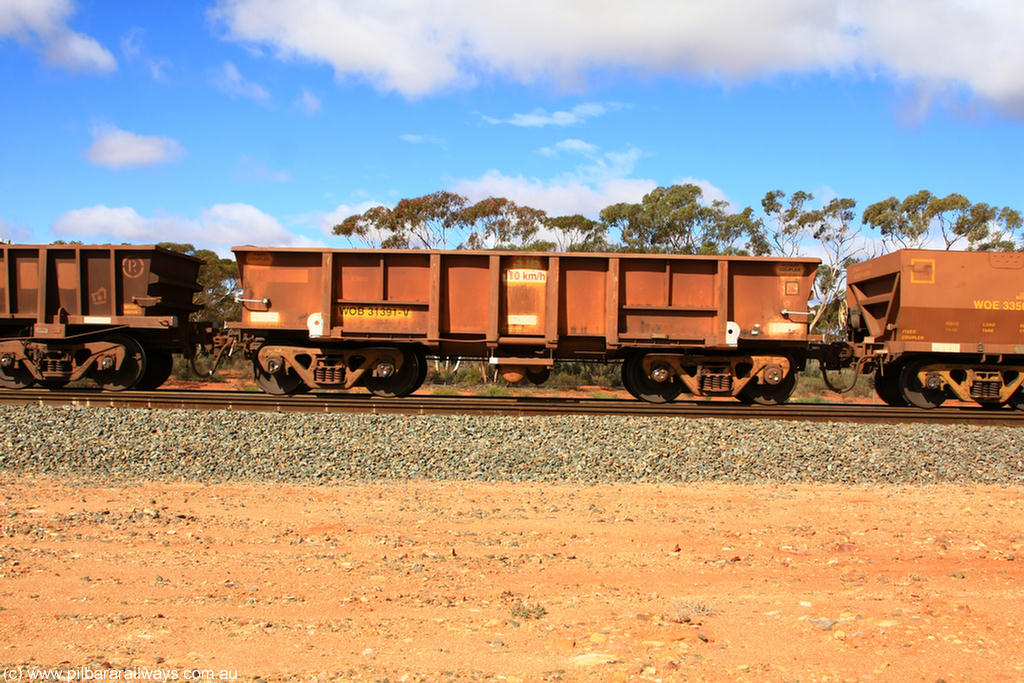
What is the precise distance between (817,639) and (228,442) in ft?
23.3

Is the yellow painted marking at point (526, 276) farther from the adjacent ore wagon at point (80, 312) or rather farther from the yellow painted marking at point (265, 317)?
the adjacent ore wagon at point (80, 312)

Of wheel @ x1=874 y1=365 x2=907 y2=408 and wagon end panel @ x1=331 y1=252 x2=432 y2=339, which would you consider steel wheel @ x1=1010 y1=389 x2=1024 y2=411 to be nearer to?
wheel @ x1=874 y1=365 x2=907 y2=408

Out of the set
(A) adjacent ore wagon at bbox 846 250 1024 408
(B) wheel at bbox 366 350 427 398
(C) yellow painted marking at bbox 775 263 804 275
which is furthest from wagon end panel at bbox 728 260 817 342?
(B) wheel at bbox 366 350 427 398

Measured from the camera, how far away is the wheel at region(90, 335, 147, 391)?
44.6ft

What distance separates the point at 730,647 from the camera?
3.86m

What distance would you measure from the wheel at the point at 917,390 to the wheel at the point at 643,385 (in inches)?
157

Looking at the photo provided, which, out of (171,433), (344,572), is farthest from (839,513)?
(171,433)

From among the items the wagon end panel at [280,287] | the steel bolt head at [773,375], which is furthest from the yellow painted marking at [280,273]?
the steel bolt head at [773,375]

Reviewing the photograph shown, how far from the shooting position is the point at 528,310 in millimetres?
12961

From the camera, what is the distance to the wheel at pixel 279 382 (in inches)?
521

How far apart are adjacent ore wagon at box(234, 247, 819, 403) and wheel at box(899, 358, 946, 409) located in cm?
199

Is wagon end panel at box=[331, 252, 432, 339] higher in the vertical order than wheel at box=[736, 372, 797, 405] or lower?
higher

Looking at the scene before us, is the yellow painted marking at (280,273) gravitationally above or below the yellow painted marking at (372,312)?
above

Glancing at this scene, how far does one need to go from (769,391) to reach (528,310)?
4437 millimetres
